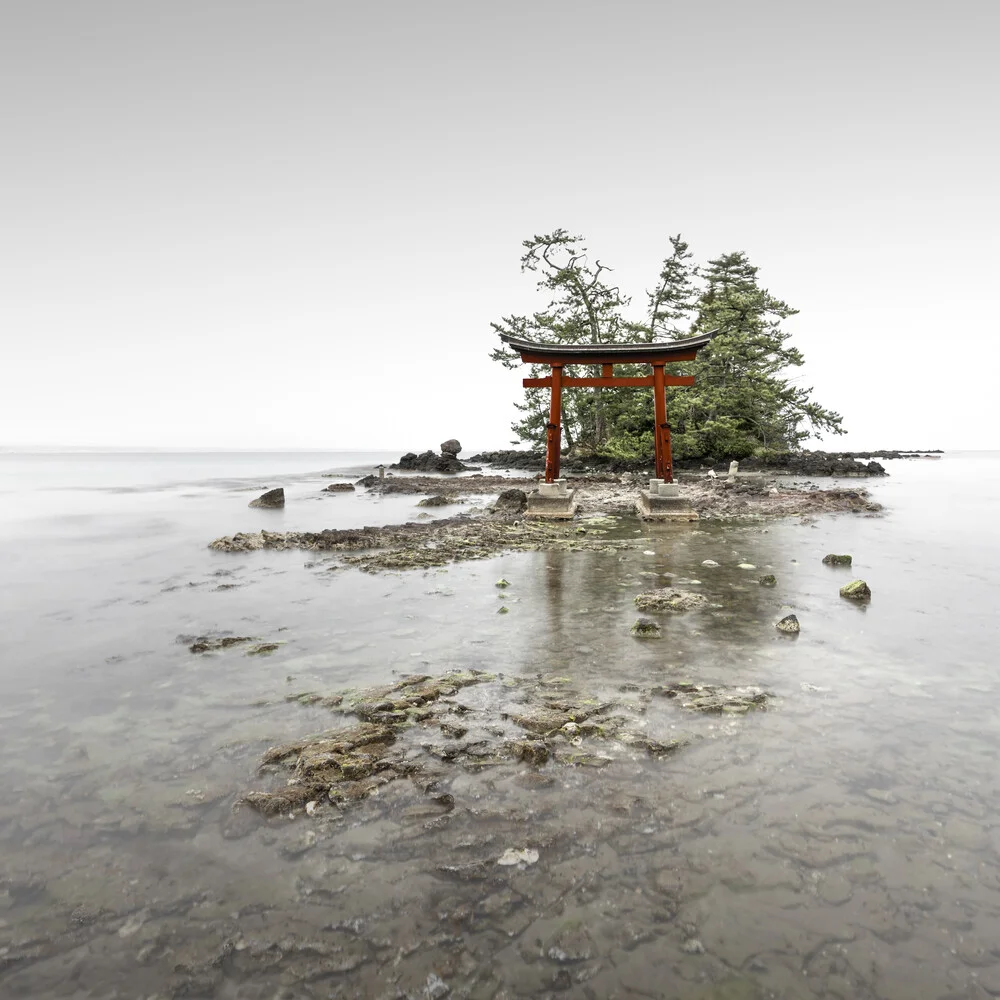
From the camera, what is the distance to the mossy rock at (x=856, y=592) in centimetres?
760

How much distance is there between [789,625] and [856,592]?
2248mm

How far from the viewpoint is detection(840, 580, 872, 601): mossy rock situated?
760 cm

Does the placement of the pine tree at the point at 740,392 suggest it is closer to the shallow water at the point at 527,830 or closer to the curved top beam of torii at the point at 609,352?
the curved top beam of torii at the point at 609,352

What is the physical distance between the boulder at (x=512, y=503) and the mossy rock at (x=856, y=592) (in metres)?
10.9

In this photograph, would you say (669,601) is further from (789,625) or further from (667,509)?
(667,509)

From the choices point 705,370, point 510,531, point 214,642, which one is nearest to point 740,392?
point 705,370

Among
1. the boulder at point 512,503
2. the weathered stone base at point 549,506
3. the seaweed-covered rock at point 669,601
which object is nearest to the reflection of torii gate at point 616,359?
the weathered stone base at point 549,506

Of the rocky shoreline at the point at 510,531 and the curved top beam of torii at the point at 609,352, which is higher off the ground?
the curved top beam of torii at the point at 609,352

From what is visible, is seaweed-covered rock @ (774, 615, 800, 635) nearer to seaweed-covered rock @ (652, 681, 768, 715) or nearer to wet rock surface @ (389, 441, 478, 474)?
seaweed-covered rock @ (652, 681, 768, 715)

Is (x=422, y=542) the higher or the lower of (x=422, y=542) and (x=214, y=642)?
the higher

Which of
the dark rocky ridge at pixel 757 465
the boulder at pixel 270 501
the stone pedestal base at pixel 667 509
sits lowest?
the stone pedestal base at pixel 667 509

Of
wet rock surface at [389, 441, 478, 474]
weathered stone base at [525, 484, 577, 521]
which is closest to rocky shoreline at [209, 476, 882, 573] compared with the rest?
weathered stone base at [525, 484, 577, 521]

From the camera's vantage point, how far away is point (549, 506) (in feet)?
54.5

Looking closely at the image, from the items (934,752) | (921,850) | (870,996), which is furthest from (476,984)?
(934,752)
